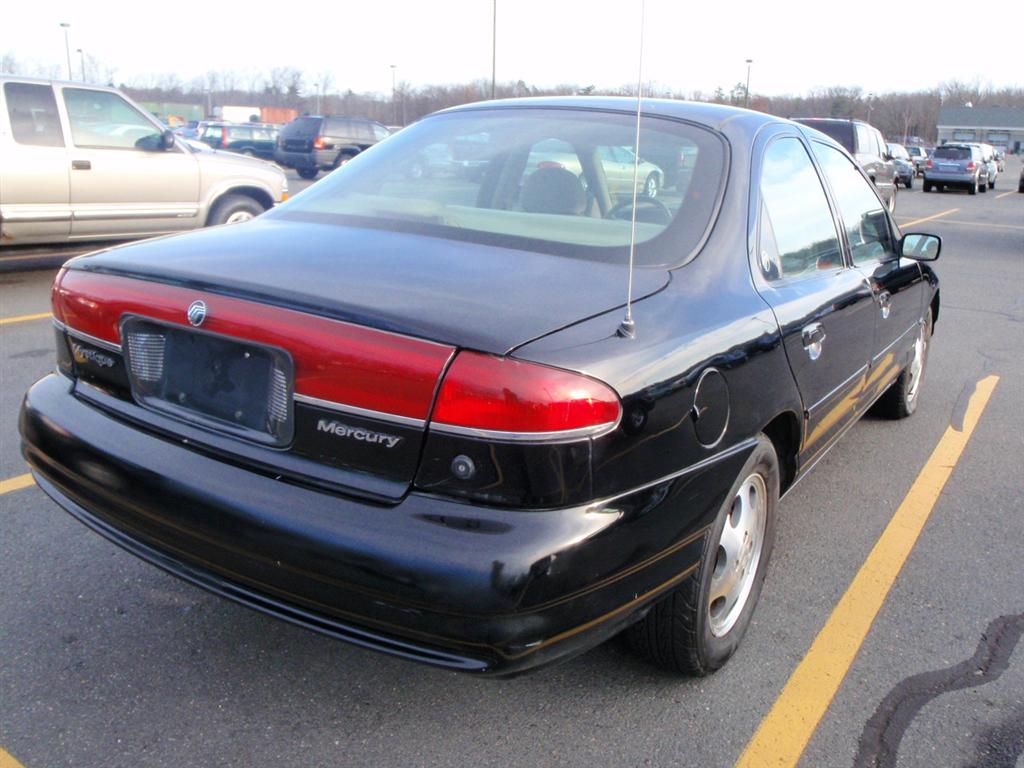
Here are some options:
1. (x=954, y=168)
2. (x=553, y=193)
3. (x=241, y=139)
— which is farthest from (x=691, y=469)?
(x=954, y=168)

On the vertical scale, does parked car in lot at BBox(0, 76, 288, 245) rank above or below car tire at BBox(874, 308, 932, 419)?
above

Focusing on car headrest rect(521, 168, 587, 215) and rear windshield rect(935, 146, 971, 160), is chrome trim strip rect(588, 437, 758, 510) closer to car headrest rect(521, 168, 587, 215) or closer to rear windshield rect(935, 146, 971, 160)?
car headrest rect(521, 168, 587, 215)

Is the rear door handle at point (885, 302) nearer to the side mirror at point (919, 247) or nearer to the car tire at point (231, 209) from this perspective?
the side mirror at point (919, 247)

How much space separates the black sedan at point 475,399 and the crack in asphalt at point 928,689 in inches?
18.2

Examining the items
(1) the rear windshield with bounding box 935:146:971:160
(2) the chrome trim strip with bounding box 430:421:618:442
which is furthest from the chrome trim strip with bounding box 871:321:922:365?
(1) the rear windshield with bounding box 935:146:971:160

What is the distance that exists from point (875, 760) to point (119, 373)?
7.45 ft

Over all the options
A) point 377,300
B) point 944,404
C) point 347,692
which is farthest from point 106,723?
point 944,404

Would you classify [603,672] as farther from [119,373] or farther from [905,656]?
[119,373]

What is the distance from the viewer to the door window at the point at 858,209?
382cm

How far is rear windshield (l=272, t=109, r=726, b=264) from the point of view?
8.93ft

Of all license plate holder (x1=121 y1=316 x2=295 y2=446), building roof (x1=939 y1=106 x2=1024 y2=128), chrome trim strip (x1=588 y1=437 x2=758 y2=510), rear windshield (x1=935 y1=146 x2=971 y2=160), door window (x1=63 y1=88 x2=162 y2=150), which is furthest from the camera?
building roof (x1=939 y1=106 x2=1024 y2=128)

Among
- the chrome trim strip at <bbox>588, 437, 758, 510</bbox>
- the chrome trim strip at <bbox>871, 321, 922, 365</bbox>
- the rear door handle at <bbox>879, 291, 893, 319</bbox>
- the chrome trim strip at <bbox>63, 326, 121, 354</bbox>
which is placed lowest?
the chrome trim strip at <bbox>871, 321, 922, 365</bbox>

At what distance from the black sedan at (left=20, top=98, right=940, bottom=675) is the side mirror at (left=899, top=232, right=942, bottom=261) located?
53.9 inches

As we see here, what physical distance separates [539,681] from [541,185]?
5.16 ft
